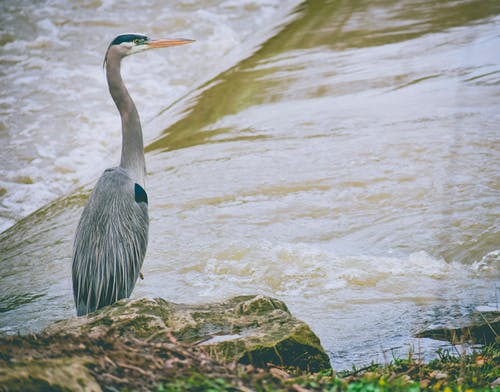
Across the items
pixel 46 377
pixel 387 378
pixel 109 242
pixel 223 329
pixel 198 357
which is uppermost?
pixel 46 377

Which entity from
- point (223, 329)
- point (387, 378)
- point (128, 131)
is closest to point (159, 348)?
point (223, 329)

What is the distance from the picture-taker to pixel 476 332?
15.6 ft

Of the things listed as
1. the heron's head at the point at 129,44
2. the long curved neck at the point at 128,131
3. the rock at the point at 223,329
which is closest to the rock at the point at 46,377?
the rock at the point at 223,329

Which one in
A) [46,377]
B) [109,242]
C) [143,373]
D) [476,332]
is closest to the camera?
[46,377]

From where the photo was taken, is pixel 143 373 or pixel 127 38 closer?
pixel 143 373

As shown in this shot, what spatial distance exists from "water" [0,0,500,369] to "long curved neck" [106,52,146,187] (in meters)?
1.22

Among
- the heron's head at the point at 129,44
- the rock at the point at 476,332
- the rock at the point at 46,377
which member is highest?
the heron's head at the point at 129,44

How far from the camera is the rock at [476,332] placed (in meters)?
4.68

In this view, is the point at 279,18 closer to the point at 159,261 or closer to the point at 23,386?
the point at 159,261

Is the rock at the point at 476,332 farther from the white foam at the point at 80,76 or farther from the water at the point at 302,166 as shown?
the white foam at the point at 80,76

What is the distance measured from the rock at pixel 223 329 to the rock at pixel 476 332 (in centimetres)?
94

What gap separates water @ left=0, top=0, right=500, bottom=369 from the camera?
6281 millimetres

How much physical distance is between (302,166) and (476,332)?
416 centimetres

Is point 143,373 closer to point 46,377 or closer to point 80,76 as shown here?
point 46,377
